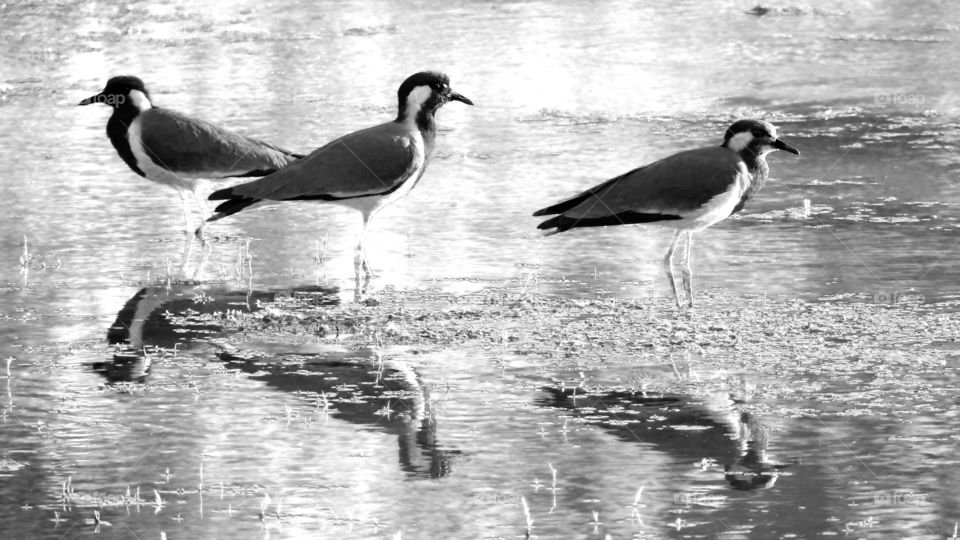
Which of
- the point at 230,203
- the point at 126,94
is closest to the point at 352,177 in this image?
the point at 230,203

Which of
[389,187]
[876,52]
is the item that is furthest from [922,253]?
[876,52]

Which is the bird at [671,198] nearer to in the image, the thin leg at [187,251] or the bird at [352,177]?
the bird at [352,177]

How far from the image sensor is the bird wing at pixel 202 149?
1261 centimetres

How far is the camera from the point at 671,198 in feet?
35.1

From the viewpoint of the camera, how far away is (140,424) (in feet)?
26.3

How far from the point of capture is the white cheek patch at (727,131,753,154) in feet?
36.7

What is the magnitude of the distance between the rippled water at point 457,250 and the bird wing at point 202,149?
0.58m

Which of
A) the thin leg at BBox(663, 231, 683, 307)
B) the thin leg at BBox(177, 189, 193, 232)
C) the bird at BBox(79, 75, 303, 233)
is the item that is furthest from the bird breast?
the thin leg at BBox(177, 189, 193, 232)

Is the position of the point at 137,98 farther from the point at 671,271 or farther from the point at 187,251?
the point at 671,271

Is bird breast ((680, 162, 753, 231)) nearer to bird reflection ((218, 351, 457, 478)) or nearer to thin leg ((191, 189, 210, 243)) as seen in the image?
bird reflection ((218, 351, 457, 478))

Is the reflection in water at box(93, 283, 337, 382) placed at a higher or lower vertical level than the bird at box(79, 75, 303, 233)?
lower

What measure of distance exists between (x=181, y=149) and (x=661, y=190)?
4160 mm

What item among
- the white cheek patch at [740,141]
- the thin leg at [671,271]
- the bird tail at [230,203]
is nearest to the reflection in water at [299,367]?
the bird tail at [230,203]

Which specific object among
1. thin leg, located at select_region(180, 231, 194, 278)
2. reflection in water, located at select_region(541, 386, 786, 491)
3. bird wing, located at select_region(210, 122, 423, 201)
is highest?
bird wing, located at select_region(210, 122, 423, 201)
